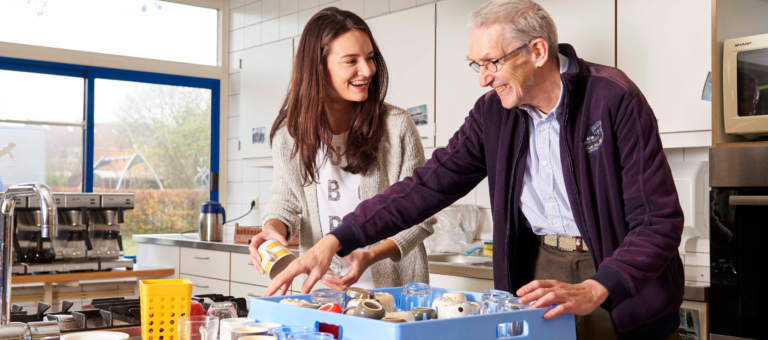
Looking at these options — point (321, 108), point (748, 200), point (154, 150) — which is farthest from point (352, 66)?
point (154, 150)

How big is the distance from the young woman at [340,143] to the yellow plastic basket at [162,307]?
41 cm

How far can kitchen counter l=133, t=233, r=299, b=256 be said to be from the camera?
393 centimetres

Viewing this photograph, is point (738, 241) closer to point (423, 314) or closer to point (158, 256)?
point (423, 314)

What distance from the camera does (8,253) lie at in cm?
140

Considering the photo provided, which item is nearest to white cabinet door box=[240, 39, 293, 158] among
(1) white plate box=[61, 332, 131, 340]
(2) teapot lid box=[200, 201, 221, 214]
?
(2) teapot lid box=[200, 201, 221, 214]

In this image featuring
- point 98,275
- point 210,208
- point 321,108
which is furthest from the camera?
A: point 210,208

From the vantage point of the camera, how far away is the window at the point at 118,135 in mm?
4406

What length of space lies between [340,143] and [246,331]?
2.71 ft

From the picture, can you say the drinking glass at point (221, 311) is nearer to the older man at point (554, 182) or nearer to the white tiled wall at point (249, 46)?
the older man at point (554, 182)

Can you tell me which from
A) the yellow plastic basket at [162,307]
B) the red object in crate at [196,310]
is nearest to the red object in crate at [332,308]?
the yellow plastic basket at [162,307]

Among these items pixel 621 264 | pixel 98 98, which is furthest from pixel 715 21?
pixel 98 98

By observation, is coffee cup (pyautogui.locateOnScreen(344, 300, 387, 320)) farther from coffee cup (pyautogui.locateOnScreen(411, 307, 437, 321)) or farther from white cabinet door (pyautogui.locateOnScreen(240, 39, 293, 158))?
white cabinet door (pyautogui.locateOnScreen(240, 39, 293, 158))

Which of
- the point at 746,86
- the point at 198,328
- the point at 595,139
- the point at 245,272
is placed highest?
the point at 746,86

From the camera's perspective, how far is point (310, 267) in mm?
1295
